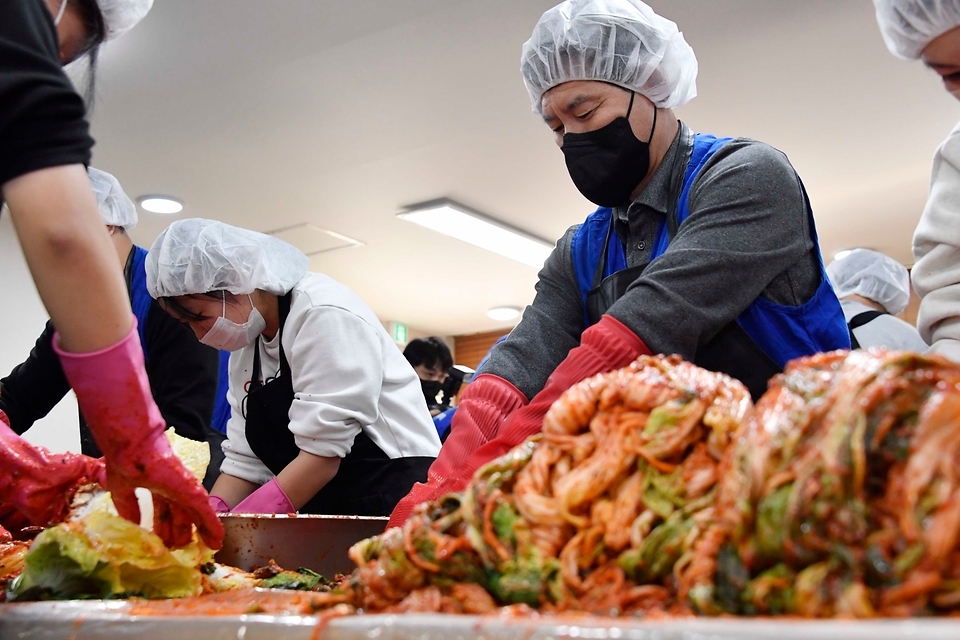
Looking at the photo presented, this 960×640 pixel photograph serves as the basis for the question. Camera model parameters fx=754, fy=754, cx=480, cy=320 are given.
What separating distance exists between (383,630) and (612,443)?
31 centimetres

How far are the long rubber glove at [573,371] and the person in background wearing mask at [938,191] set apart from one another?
593mm

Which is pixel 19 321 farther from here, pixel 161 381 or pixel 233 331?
pixel 233 331

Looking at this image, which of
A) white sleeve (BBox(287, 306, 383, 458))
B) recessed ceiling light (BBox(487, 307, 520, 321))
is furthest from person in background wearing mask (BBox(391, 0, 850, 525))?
recessed ceiling light (BBox(487, 307, 520, 321))

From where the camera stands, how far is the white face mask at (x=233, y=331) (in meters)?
2.81

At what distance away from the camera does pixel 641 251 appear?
6.30 feet

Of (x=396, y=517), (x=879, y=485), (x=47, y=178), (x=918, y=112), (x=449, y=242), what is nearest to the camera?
(x=879, y=485)

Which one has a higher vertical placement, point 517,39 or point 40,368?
point 517,39

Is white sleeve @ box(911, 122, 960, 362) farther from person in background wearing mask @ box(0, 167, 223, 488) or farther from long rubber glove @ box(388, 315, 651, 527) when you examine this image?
person in background wearing mask @ box(0, 167, 223, 488)

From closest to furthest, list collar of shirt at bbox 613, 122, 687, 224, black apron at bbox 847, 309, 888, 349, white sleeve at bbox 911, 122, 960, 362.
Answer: white sleeve at bbox 911, 122, 960, 362
collar of shirt at bbox 613, 122, 687, 224
black apron at bbox 847, 309, 888, 349

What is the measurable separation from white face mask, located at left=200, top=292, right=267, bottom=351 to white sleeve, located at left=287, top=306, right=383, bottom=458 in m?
0.26

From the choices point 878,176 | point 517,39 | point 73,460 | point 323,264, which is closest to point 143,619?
point 73,460

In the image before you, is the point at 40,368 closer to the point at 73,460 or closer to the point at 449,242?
the point at 73,460

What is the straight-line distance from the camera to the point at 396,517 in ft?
5.37

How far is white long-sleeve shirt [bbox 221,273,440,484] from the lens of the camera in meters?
2.47
